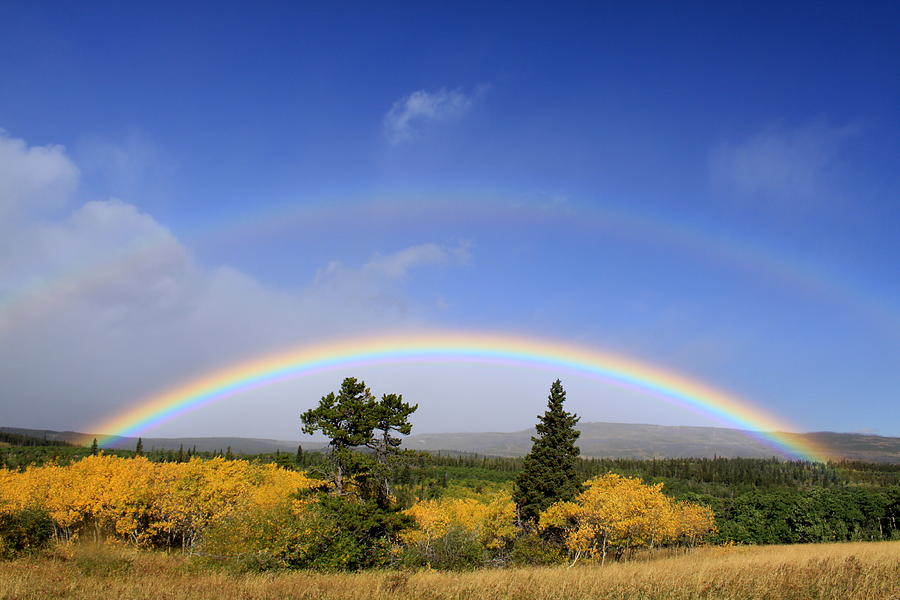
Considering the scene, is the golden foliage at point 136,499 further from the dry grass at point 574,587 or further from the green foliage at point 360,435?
the dry grass at point 574,587

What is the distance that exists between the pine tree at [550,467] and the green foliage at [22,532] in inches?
1534

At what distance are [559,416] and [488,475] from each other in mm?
104270

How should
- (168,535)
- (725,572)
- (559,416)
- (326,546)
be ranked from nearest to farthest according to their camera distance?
(725,572) → (326,546) → (168,535) → (559,416)

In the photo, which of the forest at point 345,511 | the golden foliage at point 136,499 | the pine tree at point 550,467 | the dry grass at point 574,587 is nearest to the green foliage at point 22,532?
the forest at point 345,511

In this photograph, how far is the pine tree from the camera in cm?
5075

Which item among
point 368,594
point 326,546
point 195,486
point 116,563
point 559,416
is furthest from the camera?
point 559,416

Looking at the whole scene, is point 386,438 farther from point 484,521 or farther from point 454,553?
point 484,521

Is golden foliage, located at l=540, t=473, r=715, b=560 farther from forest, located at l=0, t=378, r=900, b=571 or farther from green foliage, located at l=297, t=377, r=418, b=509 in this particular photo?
green foliage, located at l=297, t=377, r=418, b=509

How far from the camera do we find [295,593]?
419 inches

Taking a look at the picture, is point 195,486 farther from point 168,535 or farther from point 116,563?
point 116,563

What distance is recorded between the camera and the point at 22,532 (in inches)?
1004

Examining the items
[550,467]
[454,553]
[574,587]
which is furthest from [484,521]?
[574,587]

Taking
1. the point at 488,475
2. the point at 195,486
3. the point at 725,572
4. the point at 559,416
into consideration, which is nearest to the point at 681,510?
the point at 559,416

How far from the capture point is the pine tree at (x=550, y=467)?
5075 cm
